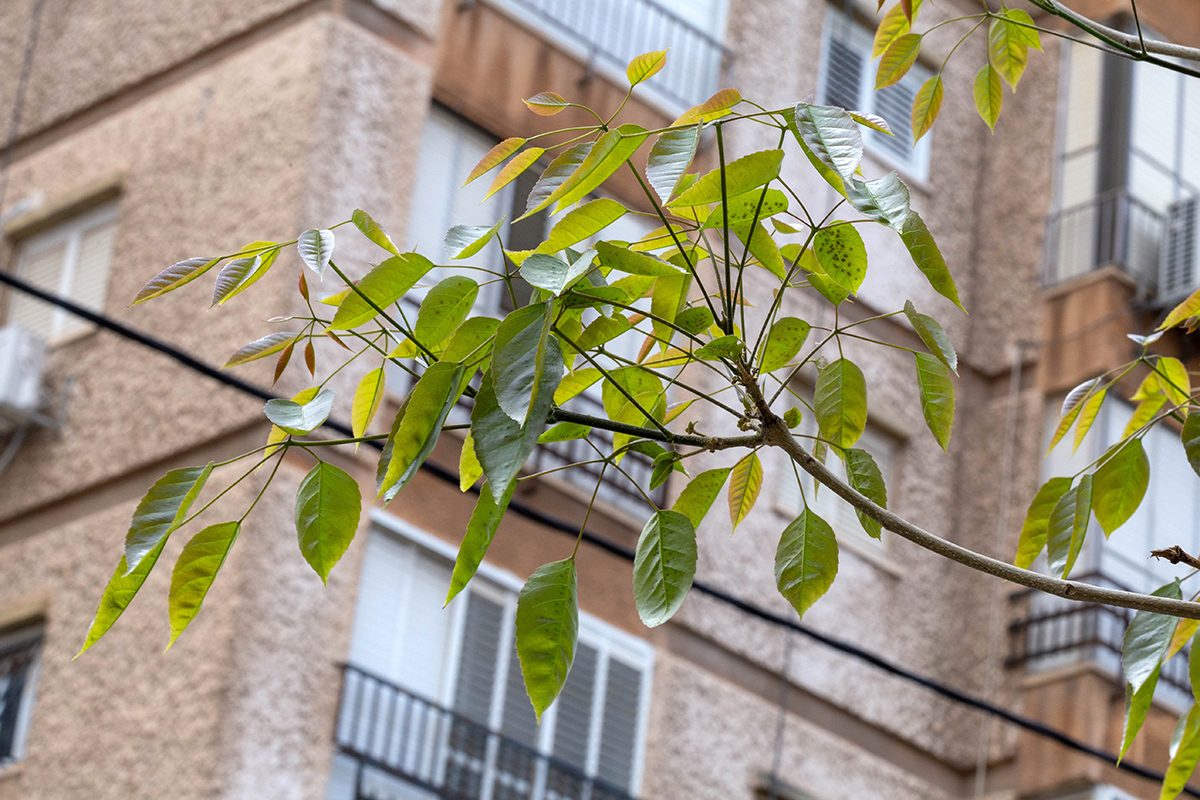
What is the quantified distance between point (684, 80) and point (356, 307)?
43.6ft

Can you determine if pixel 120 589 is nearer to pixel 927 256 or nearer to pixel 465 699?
pixel 927 256

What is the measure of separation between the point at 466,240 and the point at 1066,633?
13.2 m

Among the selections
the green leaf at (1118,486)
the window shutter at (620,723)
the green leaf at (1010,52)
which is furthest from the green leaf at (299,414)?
the window shutter at (620,723)

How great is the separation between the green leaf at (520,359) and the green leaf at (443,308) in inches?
9.2

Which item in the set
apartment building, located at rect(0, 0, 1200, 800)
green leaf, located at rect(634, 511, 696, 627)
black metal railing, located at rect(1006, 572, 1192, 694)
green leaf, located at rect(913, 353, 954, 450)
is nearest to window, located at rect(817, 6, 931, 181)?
apartment building, located at rect(0, 0, 1200, 800)

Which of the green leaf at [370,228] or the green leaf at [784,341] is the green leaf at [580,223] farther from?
the green leaf at [784,341]

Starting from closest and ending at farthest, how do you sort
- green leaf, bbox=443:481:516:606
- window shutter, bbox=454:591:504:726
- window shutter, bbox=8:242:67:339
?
1. green leaf, bbox=443:481:516:606
2. window shutter, bbox=454:591:504:726
3. window shutter, bbox=8:242:67:339

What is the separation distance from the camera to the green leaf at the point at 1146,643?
308 centimetres

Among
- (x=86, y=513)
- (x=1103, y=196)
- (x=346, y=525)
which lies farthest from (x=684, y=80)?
(x=346, y=525)

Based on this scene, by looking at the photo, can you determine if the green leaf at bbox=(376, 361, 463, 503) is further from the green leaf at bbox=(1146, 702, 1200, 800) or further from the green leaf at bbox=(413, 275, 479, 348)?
the green leaf at bbox=(1146, 702, 1200, 800)

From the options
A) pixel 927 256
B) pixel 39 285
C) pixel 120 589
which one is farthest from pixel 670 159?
pixel 39 285

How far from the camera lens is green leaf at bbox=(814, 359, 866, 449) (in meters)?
2.93

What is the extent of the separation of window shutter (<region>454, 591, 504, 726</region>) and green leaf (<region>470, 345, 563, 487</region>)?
1021 centimetres

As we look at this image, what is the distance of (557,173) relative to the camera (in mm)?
2475
